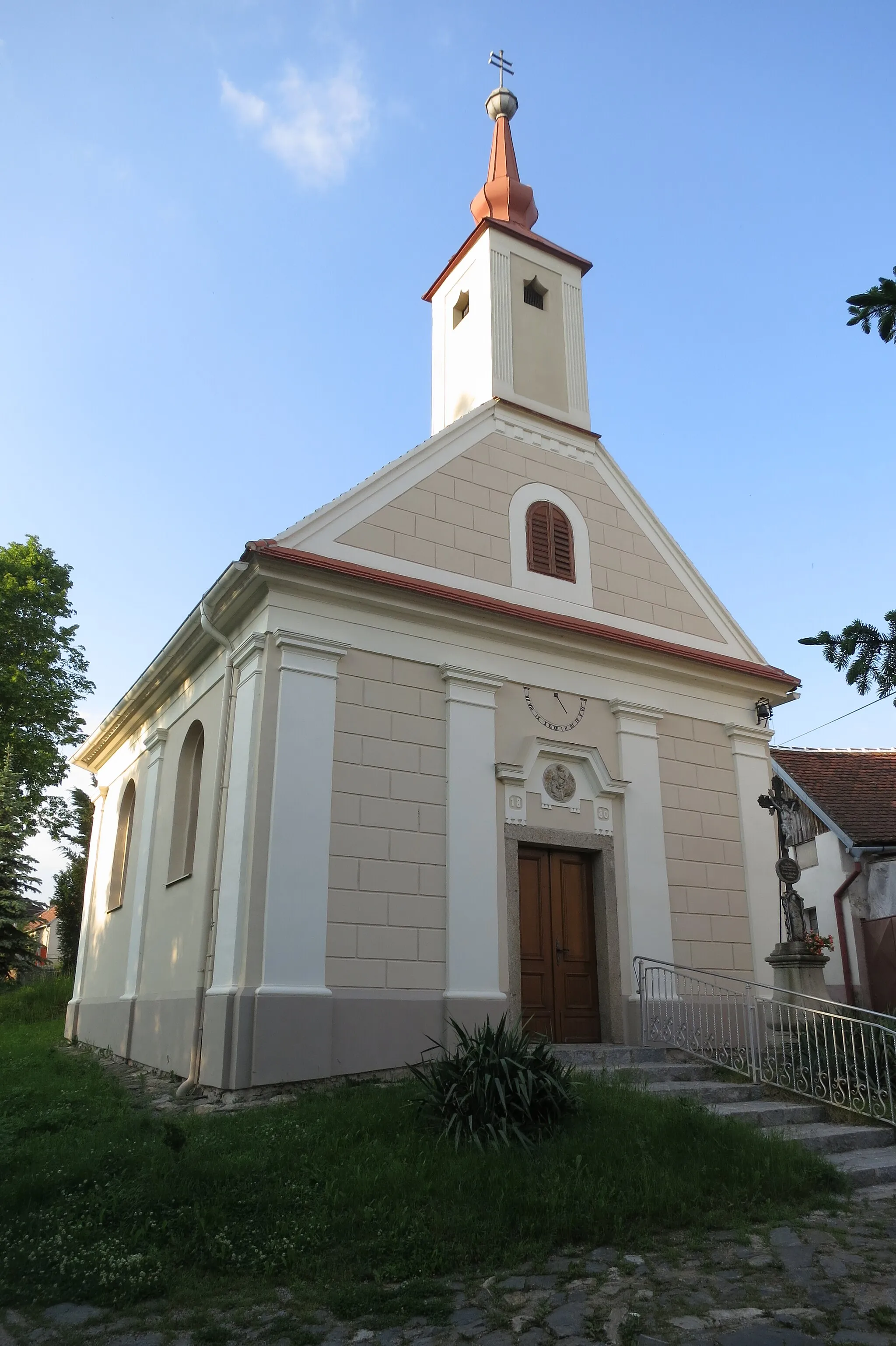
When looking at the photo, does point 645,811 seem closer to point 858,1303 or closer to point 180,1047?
point 180,1047

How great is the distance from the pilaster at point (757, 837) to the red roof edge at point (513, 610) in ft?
2.94

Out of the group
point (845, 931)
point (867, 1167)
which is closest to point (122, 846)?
point (845, 931)

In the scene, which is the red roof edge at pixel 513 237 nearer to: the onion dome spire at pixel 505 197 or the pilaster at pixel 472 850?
the onion dome spire at pixel 505 197

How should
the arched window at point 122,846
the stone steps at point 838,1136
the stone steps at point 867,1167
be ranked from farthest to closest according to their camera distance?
the arched window at point 122,846
the stone steps at point 838,1136
the stone steps at point 867,1167

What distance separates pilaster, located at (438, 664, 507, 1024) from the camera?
11.0m

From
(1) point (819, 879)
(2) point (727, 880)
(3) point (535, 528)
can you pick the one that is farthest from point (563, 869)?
(1) point (819, 879)

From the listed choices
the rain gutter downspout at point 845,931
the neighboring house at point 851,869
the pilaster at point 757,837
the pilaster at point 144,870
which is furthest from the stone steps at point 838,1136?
the rain gutter downspout at point 845,931

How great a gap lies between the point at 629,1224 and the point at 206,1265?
2461 millimetres

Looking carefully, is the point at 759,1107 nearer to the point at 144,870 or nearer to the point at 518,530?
the point at 518,530

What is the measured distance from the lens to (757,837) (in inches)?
548

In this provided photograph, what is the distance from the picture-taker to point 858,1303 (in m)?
5.00

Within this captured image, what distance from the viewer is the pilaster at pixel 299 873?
31.9 feet

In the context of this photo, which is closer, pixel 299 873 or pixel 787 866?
pixel 299 873

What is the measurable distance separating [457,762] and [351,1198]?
5.97 meters
